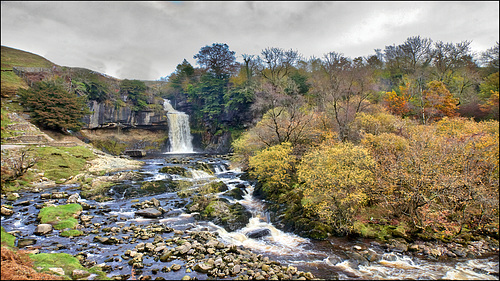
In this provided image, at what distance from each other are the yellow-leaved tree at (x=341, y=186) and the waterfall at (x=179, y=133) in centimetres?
4448

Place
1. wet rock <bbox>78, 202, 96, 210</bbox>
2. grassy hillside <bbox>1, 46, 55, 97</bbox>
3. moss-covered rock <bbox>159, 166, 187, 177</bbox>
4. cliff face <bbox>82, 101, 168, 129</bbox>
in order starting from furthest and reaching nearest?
1. cliff face <bbox>82, 101, 168, 129</bbox>
2. grassy hillside <bbox>1, 46, 55, 97</bbox>
3. moss-covered rock <bbox>159, 166, 187, 177</bbox>
4. wet rock <bbox>78, 202, 96, 210</bbox>

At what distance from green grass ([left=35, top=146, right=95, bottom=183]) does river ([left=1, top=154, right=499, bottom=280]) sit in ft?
16.1

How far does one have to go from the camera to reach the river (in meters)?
8.77

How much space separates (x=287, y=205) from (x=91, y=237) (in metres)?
11.5

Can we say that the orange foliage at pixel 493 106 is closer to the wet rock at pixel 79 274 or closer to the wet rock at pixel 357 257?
the wet rock at pixel 357 257

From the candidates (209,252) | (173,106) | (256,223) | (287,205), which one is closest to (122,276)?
(209,252)

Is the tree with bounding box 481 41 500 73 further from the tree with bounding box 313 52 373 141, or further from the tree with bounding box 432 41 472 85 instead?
the tree with bounding box 313 52 373 141

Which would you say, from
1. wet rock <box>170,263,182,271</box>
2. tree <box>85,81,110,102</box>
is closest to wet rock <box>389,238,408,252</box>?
wet rock <box>170,263,182,271</box>

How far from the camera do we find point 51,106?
3400cm

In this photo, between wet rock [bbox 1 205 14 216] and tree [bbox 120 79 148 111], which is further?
tree [bbox 120 79 148 111]

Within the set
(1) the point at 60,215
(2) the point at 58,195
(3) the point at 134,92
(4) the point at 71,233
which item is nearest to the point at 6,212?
(1) the point at 60,215

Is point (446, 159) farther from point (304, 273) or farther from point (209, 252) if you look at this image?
point (209, 252)

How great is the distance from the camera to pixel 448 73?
33875 millimetres

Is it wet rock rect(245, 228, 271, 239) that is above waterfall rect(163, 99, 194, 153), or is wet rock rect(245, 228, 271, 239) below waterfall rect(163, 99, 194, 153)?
below
